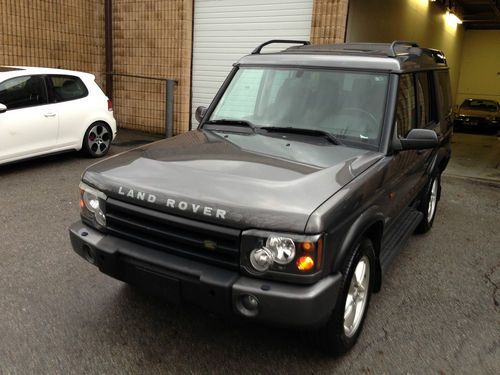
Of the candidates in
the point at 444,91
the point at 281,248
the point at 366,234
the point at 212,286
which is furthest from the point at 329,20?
the point at 212,286

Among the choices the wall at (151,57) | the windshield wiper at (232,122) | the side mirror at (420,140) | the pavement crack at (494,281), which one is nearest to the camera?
the side mirror at (420,140)

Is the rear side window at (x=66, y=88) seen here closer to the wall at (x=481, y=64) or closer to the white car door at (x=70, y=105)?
the white car door at (x=70, y=105)

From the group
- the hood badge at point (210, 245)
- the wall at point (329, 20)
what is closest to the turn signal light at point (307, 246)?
the hood badge at point (210, 245)

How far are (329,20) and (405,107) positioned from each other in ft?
18.1

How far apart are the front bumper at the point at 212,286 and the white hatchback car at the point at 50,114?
15.6ft

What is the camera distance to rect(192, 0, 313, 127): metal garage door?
9192 mm

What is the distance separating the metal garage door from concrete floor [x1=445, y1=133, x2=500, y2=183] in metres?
4.07

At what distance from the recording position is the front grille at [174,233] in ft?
7.88

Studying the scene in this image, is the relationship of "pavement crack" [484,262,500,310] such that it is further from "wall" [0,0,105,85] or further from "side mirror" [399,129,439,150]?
"wall" [0,0,105,85]

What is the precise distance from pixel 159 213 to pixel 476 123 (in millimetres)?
18208

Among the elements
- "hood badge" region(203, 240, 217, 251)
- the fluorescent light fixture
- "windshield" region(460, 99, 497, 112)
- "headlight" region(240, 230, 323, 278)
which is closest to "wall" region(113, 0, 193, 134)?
"hood badge" region(203, 240, 217, 251)

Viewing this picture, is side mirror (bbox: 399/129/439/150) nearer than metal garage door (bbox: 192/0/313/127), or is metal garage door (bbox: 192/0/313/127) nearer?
side mirror (bbox: 399/129/439/150)

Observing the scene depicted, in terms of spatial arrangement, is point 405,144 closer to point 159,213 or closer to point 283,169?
point 283,169

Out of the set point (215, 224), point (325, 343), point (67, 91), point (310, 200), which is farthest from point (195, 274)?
point (67, 91)
